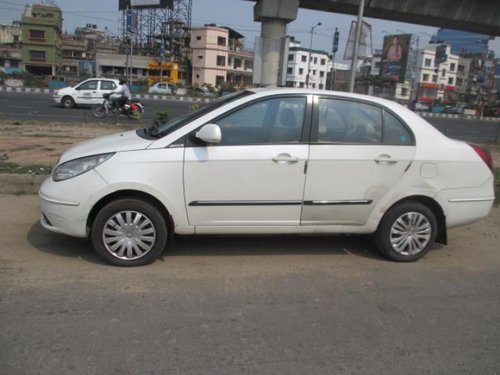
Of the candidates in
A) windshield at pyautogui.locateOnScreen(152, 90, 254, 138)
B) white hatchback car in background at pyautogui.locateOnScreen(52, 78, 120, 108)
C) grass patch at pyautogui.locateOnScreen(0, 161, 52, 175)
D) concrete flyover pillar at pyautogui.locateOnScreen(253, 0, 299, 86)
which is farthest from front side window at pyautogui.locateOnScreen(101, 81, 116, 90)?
windshield at pyautogui.locateOnScreen(152, 90, 254, 138)

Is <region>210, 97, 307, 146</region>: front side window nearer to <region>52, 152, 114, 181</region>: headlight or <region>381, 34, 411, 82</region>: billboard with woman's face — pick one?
<region>52, 152, 114, 181</region>: headlight

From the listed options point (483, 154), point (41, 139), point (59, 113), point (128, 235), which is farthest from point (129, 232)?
point (59, 113)

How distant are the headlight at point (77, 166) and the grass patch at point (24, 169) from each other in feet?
8.54

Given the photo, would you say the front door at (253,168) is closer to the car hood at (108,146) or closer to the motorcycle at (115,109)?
the car hood at (108,146)

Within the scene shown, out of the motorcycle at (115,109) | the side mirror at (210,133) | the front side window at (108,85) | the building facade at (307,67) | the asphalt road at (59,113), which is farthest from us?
the building facade at (307,67)

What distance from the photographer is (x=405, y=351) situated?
314 centimetres

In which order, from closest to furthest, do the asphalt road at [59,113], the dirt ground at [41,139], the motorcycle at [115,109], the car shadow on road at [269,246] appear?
the car shadow on road at [269,246] → the dirt ground at [41,139] → the asphalt road at [59,113] → the motorcycle at [115,109]

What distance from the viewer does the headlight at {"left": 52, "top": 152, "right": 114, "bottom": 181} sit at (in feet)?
13.6

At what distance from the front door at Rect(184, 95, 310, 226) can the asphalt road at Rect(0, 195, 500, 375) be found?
515 millimetres

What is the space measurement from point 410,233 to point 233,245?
1.79 meters

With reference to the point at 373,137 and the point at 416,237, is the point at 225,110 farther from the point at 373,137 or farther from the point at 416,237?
the point at 416,237

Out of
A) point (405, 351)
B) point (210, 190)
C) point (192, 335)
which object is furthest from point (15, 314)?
point (405, 351)

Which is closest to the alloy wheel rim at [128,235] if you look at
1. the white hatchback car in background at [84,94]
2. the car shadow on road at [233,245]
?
the car shadow on road at [233,245]

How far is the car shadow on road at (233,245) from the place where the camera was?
Answer: 465 centimetres
